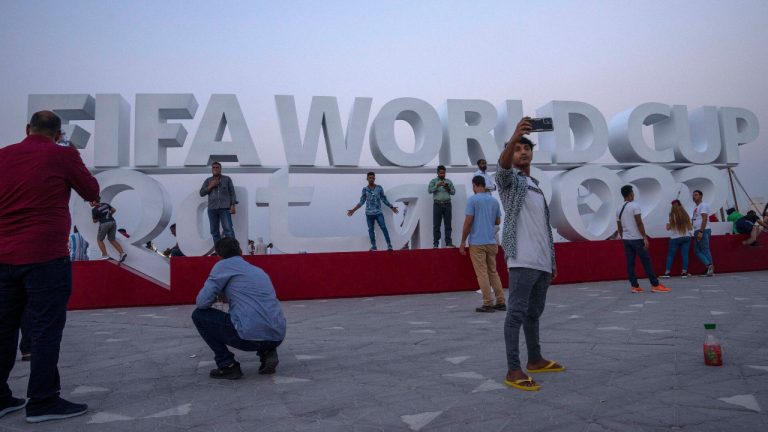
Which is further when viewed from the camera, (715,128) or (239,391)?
(715,128)

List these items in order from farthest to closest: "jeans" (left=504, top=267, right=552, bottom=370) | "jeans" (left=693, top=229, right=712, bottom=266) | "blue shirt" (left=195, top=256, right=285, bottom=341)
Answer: "jeans" (left=693, top=229, right=712, bottom=266), "blue shirt" (left=195, top=256, right=285, bottom=341), "jeans" (left=504, top=267, right=552, bottom=370)

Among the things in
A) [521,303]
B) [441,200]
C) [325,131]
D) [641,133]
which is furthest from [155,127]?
[641,133]

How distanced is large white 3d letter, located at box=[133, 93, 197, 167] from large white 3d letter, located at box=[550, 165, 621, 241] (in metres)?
7.80

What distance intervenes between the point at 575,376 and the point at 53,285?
3.24 meters

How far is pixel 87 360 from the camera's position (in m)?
4.74

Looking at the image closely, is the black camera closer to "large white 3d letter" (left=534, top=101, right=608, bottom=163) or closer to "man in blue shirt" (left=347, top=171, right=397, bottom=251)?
"man in blue shirt" (left=347, top=171, right=397, bottom=251)

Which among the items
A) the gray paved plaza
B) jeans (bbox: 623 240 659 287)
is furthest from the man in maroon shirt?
jeans (bbox: 623 240 659 287)

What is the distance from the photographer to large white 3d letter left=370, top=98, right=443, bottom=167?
11094 mm

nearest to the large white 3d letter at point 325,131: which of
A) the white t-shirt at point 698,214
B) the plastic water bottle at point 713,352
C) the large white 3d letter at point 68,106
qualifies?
the large white 3d letter at point 68,106

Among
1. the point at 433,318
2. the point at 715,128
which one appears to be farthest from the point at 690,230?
the point at 433,318

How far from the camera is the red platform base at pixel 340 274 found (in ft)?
30.9

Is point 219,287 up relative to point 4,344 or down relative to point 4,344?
up

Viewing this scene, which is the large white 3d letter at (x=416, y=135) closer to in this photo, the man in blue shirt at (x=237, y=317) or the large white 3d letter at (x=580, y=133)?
the large white 3d letter at (x=580, y=133)

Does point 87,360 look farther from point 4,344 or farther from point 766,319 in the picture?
point 766,319
